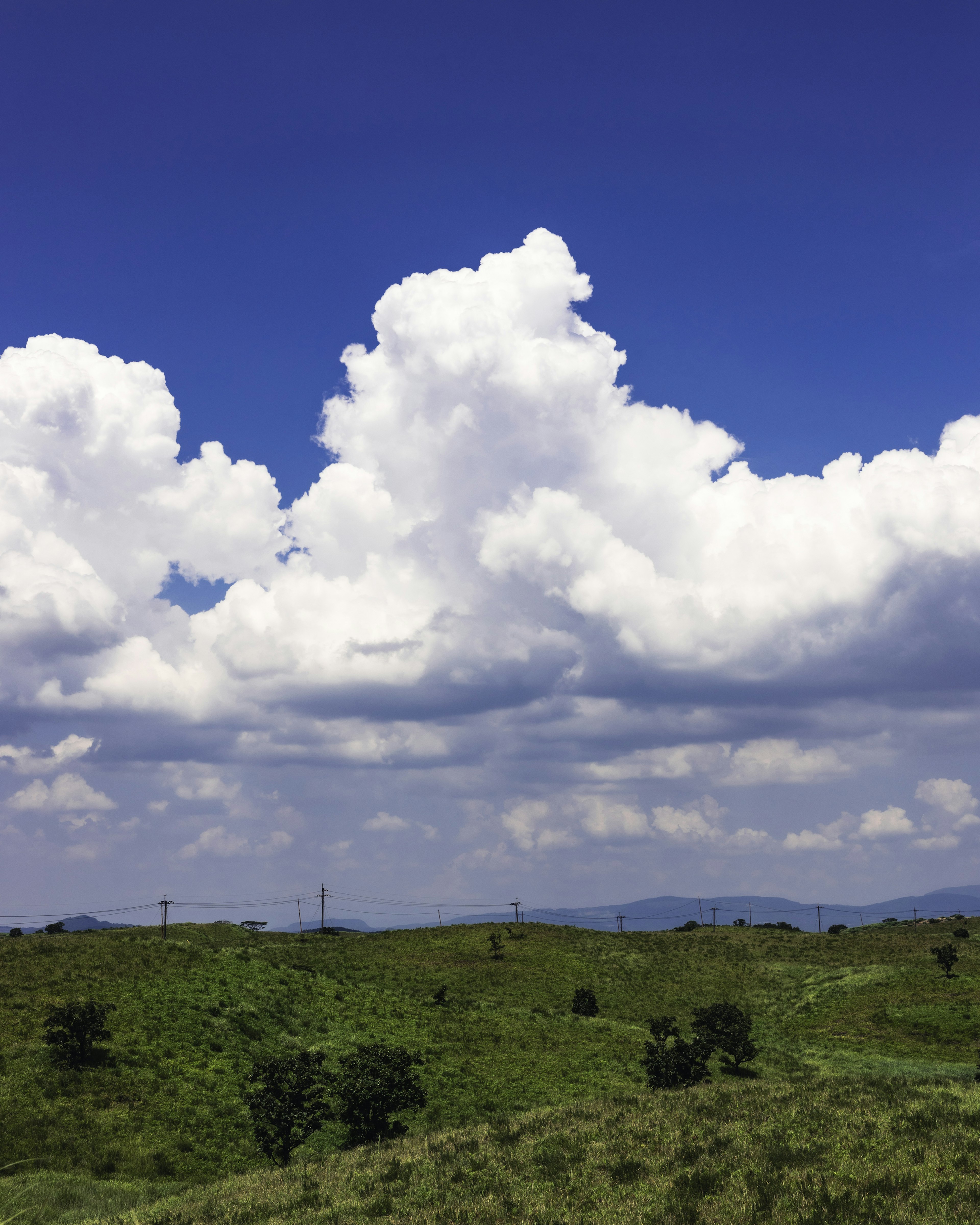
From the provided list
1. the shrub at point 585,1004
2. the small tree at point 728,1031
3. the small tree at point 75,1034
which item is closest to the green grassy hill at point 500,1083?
the small tree at point 75,1034

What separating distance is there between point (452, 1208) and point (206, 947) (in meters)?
54.2

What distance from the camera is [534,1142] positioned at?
73.5 ft

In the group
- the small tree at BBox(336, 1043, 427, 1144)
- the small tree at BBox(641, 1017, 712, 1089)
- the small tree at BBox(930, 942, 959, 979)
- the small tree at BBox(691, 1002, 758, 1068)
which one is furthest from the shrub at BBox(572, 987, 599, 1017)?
the small tree at BBox(336, 1043, 427, 1144)

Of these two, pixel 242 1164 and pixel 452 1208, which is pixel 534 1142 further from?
pixel 242 1164

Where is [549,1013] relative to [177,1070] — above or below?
below

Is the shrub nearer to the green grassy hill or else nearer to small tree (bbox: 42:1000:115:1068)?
the green grassy hill

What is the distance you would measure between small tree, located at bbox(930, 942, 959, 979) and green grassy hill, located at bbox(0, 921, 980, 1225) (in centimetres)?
110

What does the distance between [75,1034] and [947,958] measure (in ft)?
238

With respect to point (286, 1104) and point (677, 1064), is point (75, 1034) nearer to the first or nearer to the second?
point (286, 1104)

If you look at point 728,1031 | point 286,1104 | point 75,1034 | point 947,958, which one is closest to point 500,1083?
point 728,1031

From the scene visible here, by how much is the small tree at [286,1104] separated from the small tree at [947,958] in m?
63.4

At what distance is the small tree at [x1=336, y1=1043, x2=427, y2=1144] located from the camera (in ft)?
103

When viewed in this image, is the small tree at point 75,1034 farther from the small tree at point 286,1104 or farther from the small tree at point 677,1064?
the small tree at point 677,1064

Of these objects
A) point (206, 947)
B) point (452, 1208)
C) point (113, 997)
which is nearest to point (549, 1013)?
point (206, 947)
